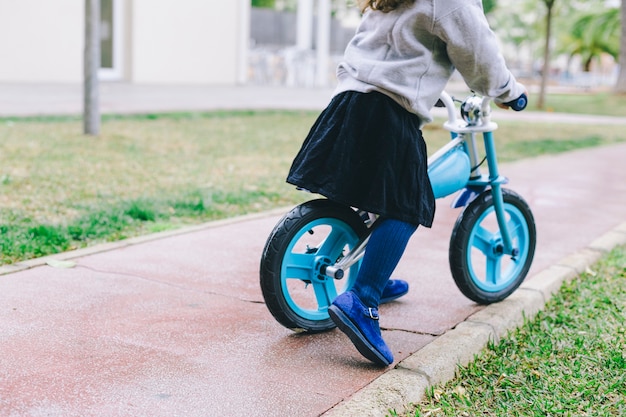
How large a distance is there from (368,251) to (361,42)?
79cm

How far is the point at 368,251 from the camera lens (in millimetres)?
3238

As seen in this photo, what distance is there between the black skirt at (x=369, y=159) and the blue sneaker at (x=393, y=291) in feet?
2.98

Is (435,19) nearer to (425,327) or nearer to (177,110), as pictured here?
(425,327)

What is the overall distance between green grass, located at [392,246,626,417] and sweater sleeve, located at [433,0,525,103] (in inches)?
43.0

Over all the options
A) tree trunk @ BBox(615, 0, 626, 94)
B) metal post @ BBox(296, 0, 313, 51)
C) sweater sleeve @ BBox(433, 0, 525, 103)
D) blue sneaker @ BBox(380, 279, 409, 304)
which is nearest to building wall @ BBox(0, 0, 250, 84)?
metal post @ BBox(296, 0, 313, 51)

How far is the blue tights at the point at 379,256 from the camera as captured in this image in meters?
3.20

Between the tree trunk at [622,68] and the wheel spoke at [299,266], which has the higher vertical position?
the tree trunk at [622,68]

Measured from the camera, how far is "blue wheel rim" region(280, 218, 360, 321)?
330 cm

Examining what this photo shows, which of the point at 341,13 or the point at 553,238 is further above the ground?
the point at 341,13

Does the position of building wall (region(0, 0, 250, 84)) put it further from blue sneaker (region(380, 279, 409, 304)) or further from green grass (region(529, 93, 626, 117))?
blue sneaker (region(380, 279, 409, 304))

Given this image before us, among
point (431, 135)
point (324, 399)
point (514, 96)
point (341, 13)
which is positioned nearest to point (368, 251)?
point (324, 399)

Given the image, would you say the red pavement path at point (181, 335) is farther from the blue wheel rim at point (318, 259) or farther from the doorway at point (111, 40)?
the doorway at point (111, 40)

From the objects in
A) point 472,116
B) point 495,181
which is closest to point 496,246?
point 495,181

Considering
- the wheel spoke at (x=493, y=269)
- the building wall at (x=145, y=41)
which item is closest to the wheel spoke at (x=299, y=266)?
the wheel spoke at (x=493, y=269)
